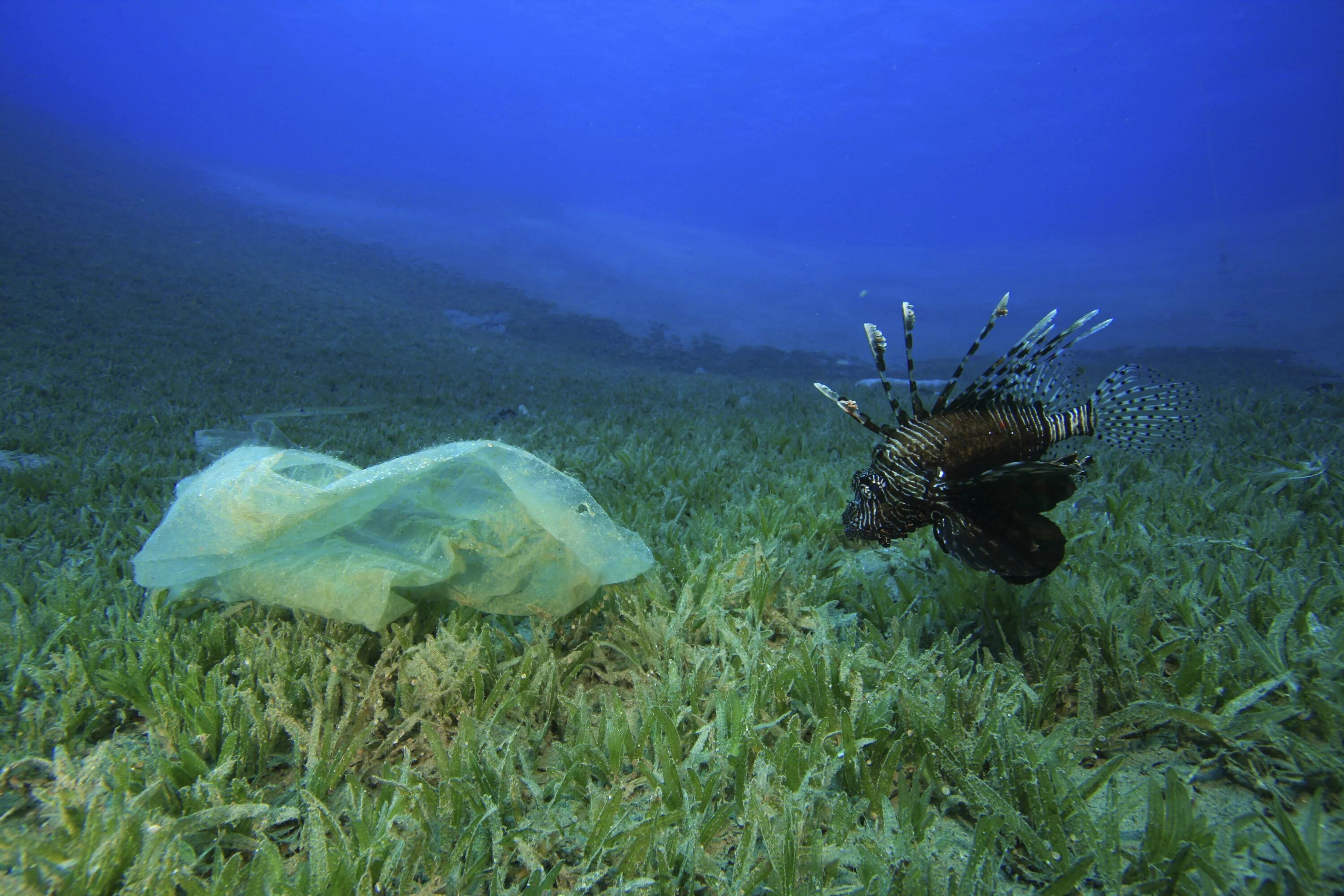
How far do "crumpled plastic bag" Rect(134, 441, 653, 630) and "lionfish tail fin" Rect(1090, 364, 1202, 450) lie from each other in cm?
202

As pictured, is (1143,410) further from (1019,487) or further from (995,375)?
(1019,487)

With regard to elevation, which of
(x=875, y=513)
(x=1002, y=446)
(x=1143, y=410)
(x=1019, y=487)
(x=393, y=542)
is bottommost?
(x=393, y=542)

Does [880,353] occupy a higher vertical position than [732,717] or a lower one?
higher

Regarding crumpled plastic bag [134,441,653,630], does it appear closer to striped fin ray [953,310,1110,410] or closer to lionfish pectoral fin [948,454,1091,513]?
lionfish pectoral fin [948,454,1091,513]

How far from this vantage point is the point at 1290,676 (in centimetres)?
175

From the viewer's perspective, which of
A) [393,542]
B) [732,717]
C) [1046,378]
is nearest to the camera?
[732,717]

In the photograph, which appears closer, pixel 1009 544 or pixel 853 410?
pixel 1009 544

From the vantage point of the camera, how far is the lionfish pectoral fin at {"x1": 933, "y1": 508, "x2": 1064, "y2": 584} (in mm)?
1836

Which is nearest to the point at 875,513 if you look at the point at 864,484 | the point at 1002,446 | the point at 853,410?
the point at 864,484

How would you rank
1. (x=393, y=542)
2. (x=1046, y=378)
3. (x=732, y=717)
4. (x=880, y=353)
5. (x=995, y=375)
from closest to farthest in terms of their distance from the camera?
(x=732, y=717) < (x=880, y=353) < (x=995, y=375) < (x=1046, y=378) < (x=393, y=542)

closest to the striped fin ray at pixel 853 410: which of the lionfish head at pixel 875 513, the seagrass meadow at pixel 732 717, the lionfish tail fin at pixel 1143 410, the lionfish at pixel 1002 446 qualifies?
the lionfish at pixel 1002 446

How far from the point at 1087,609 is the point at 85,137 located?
46.5m

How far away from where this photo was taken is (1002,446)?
2.11 meters

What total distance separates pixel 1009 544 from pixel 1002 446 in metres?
0.41
